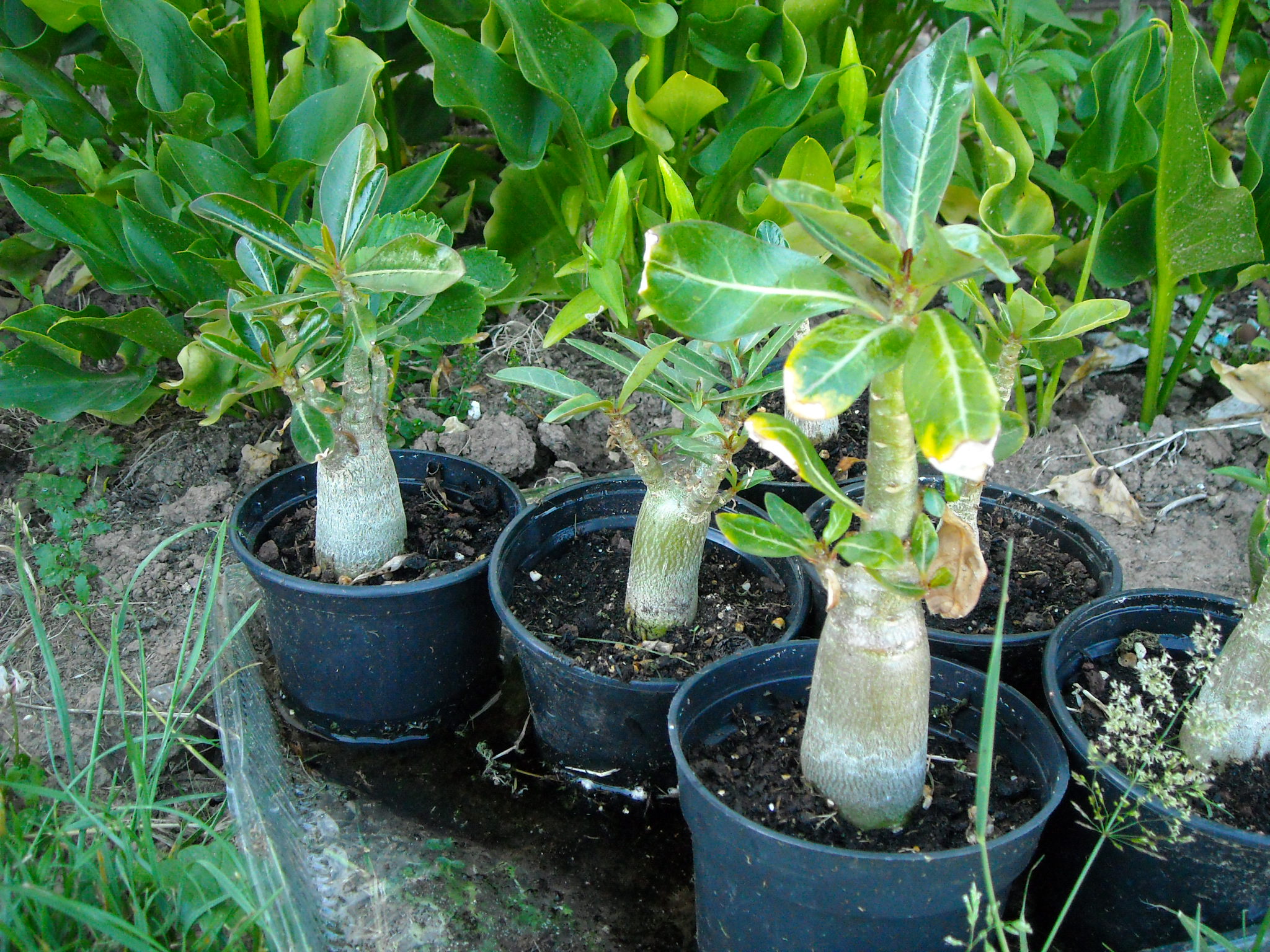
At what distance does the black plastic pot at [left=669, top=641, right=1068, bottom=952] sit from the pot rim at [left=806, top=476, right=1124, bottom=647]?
167 mm

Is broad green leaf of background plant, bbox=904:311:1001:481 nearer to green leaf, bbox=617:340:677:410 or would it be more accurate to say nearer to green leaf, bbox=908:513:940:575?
green leaf, bbox=908:513:940:575

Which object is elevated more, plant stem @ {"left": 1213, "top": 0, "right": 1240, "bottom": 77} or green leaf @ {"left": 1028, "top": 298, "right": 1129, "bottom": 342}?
plant stem @ {"left": 1213, "top": 0, "right": 1240, "bottom": 77}

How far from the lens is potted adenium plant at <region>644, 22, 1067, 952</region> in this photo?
83cm

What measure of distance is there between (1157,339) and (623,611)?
1.34 m

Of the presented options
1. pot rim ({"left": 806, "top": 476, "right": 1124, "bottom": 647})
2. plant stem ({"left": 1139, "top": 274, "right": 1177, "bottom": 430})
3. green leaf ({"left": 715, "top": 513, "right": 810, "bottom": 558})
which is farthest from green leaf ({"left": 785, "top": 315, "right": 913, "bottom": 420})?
plant stem ({"left": 1139, "top": 274, "right": 1177, "bottom": 430})

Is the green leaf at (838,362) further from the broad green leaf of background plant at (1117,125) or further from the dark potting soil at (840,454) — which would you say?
the broad green leaf of background plant at (1117,125)

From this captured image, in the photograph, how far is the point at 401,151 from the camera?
2.48m

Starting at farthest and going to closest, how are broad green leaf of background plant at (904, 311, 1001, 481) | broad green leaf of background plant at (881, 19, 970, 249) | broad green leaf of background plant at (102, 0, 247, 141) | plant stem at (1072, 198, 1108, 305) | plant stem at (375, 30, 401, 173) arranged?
plant stem at (375, 30, 401, 173)
plant stem at (1072, 198, 1108, 305)
broad green leaf of background plant at (102, 0, 247, 141)
broad green leaf of background plant at (881, 19, 970, 249)
broad green leaf of background plant at (904, 311, 1001, 481)

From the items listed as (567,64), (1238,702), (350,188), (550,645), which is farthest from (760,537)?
(567,64)

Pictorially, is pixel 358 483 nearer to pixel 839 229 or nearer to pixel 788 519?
pixel 788 519

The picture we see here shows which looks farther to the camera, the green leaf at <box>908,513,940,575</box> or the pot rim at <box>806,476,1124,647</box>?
the pot rim at <box>806,476,1124,647</box>

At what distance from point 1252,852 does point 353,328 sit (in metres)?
1.25

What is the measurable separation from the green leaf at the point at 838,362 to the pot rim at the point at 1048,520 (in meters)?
0.69

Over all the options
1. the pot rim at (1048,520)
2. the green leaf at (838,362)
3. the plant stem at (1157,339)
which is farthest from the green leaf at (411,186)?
the plant stem at (1157,339)
